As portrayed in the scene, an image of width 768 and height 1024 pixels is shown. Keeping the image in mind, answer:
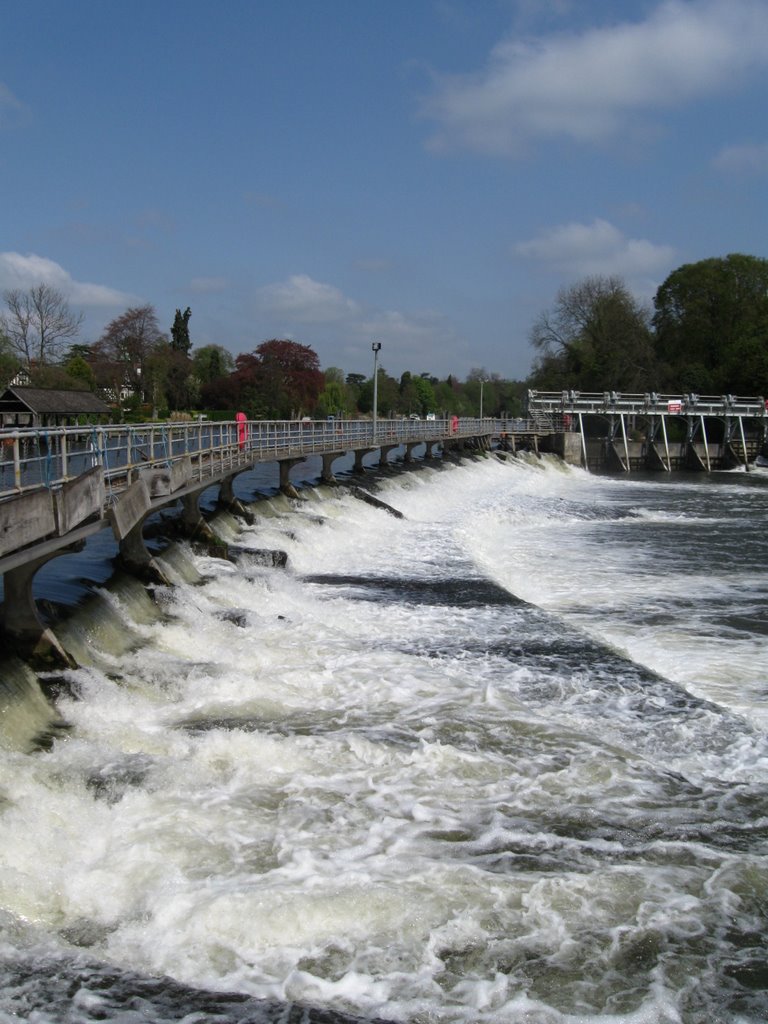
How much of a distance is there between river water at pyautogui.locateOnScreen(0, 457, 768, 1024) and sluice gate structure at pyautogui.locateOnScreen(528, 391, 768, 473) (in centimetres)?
4888

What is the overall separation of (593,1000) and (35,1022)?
10.1 feet

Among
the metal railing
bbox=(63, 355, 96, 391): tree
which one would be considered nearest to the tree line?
bbox=(63, 355, 96, 391): tree

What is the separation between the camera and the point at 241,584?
1544 cm

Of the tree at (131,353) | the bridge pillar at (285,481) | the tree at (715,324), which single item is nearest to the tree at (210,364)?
the tree at (131,353)

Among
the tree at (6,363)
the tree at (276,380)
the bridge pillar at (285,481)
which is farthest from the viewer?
the tree at (276,380)

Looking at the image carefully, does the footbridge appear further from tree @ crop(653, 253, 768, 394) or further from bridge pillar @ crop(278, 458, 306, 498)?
tree @ crop(653, 253, 768, 394)

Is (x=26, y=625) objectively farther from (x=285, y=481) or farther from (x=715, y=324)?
(x=715, y=324)

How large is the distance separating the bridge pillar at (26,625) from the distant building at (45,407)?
31154mm

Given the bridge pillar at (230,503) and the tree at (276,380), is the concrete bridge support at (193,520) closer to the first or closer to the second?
the bridge pillar at (230,503)

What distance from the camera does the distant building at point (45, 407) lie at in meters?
41.0

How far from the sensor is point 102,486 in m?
11.6

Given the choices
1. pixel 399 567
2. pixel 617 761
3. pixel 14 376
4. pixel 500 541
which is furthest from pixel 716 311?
pixel 617 761

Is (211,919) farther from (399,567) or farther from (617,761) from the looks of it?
(399,567)

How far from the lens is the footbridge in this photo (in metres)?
9.19
